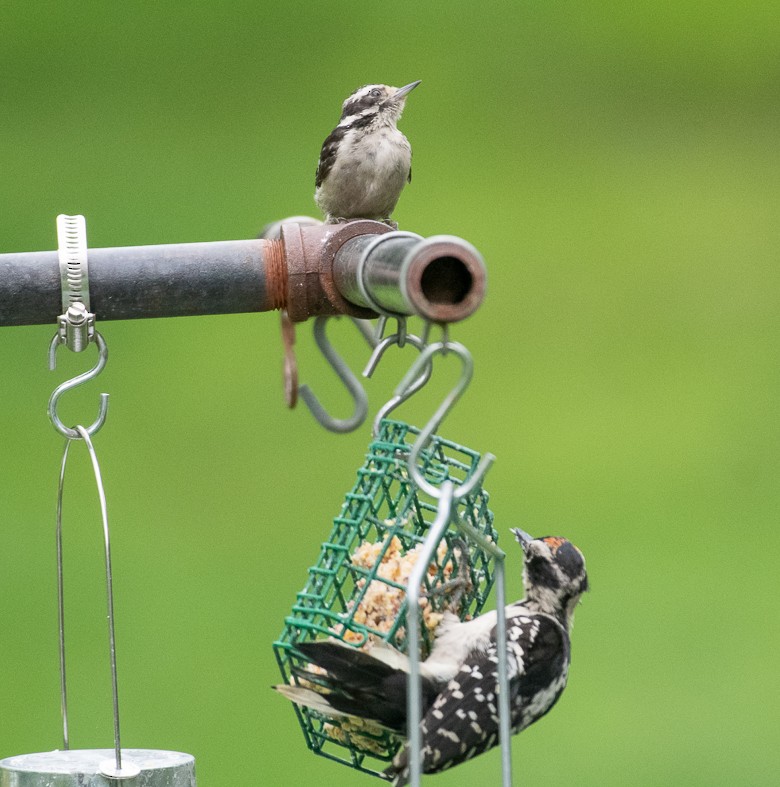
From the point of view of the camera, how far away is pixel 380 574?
3.17 m

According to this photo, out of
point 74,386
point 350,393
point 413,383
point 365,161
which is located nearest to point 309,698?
point 350,393

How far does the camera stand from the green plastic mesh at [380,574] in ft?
10.0

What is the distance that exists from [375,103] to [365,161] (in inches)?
10.4

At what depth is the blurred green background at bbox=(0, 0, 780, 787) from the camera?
672 centimetres

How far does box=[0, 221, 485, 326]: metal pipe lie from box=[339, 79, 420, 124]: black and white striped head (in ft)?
5.93

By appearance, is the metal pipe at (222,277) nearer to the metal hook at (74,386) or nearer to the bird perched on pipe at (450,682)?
the metal hook at (74,386)

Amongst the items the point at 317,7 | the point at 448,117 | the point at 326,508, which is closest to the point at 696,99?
the point at 448,117

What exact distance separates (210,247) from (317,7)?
7080 mm

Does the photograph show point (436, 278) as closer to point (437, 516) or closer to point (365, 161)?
point (437, 516)

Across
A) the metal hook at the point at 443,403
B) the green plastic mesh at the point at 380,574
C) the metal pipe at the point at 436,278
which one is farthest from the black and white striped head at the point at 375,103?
the metal hook at the point at 443,403

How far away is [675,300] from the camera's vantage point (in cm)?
877

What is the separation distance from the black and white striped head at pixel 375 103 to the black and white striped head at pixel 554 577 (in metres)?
1.65

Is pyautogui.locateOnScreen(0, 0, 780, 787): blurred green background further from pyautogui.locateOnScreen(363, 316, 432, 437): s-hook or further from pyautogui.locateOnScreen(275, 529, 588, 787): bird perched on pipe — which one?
pyautogui.locateOnScreen(363, 316, 432, 437): s-hook

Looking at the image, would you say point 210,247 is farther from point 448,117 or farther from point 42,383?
point 448,117
